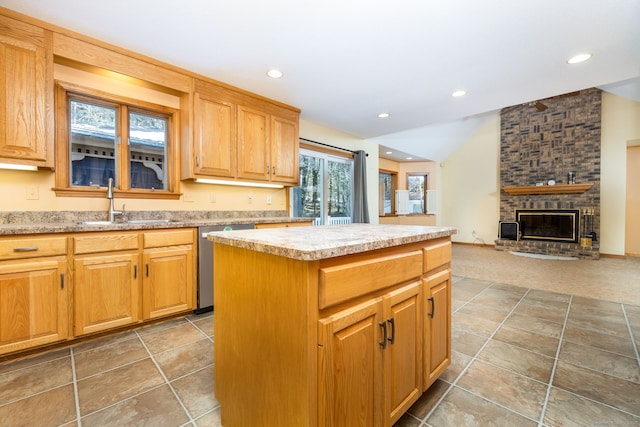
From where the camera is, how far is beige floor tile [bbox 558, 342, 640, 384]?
5.62ft

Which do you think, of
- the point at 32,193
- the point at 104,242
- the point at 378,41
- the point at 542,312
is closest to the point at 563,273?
the point at 542,312

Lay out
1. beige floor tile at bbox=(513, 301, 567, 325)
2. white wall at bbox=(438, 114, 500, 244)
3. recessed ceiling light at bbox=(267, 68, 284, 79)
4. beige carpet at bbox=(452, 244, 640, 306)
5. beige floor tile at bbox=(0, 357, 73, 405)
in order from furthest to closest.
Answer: white wall at bbox=(438, 114, 500, 244) < beige carpet at bbox=(452, 244, 640, 306) < recessed ceiling light at bbox=(267, 68, 284, 79) < beige floor tile at bbox=(513, 301, 567, 325) < beige floor tile at bbox=(0, 357, 73, 405)

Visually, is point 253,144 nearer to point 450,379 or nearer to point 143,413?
point 143,413

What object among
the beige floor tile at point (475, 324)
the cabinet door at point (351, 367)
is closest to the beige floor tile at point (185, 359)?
the cabinet door at point (351, 367)

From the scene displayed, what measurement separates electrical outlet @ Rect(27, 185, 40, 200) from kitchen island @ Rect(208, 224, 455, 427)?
206 centimetres

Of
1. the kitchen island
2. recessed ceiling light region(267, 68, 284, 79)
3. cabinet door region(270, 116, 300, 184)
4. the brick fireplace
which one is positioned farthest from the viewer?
the brick fireplace

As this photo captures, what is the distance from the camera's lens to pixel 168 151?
3004 mm

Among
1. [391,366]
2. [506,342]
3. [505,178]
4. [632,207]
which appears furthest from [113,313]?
[632,207]

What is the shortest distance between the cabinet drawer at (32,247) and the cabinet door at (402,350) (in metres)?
2.21

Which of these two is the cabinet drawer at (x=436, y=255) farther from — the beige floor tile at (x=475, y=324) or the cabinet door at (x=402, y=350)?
the beige floor tile at (x=475, y=324)

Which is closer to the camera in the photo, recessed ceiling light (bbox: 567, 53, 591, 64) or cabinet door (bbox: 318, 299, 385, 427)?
cabinet door (bbox: 318, 299, 385, 427)

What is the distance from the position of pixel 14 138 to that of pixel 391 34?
2867 mm

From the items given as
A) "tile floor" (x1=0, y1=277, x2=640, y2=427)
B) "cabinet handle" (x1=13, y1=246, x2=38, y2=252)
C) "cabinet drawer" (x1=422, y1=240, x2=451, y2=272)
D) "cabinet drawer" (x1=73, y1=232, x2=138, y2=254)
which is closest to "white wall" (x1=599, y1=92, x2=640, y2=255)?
"tile floor" (x1=0, y1=277, x2=640, y2=427)

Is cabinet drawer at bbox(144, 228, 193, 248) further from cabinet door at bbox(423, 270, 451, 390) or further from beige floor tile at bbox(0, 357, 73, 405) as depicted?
cabinet door at bbox(423, 270, 451, 390)
